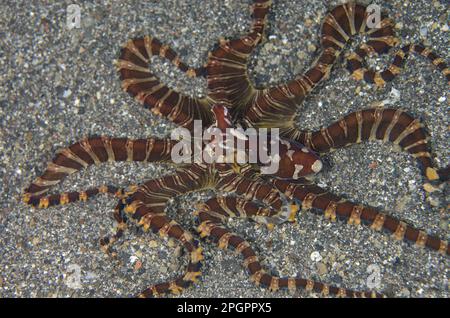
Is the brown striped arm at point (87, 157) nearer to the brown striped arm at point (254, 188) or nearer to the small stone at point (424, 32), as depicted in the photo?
the brown striped arm at point (254, 188)

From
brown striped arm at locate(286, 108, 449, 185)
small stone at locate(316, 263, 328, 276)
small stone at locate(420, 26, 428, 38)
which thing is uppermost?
small stone at locate(420, 26, 428, 38)

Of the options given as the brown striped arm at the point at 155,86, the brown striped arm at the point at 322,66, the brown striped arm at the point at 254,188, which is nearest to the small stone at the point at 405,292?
the brown striped arm at the point at 254,188

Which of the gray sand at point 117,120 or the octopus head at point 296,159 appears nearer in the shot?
the octopus head at point 296,159

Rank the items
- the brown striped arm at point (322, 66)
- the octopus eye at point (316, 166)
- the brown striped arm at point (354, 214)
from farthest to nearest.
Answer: the brown striped arm at point (322, 66), the brown striped arm at point (354, 214), the octopus eye at point (316, 166)

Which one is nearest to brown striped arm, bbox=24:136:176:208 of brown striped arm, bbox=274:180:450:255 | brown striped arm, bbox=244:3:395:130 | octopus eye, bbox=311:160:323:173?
brown striped arm, bbox=244:3:395:130

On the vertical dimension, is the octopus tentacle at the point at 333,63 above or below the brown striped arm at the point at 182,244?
above

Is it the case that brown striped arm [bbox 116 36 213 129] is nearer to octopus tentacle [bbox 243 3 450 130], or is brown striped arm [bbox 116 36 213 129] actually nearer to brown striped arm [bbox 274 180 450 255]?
octopus tentacle [bbox 243 3 450 130]
